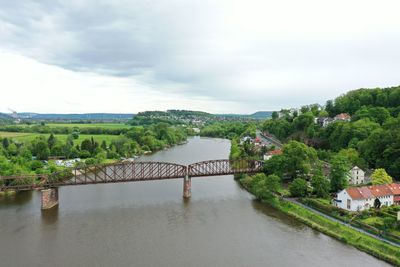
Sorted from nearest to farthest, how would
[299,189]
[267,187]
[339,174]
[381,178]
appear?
1. [299,189]
2. [381,178]
3. [339,174]
4. [267,187]

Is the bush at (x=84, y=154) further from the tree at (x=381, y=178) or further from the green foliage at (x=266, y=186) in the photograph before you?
the tree at (x=381, y=178)

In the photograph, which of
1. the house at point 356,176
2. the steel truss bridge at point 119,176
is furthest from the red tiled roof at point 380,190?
the steel truss bridge at point 119,176

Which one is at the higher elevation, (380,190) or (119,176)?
(380,190)

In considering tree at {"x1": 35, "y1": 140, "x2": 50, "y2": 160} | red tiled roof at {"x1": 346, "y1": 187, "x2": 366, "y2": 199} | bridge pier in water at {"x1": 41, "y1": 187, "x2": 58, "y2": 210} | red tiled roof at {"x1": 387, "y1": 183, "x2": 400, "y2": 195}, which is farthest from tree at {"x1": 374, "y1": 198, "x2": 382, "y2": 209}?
tree at {"x1": 35, "y1": 140, "x2": 50, "y2": 160}

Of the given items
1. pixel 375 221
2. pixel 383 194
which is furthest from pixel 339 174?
pixel 375 221

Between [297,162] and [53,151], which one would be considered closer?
[297,162]

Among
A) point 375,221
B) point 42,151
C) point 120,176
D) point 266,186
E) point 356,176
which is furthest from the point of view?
point 42,151

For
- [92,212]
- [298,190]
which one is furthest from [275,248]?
[92,212]

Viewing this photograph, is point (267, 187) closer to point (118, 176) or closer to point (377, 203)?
point (377, 203)
